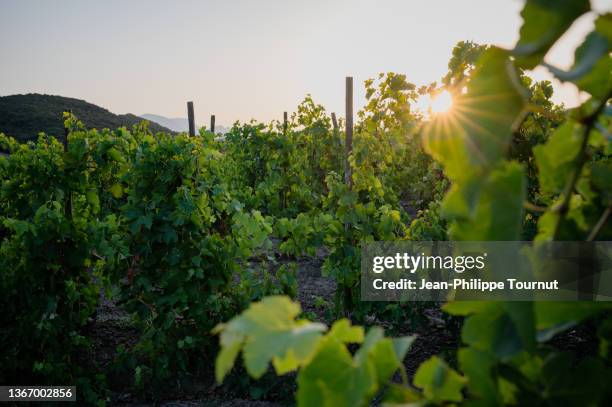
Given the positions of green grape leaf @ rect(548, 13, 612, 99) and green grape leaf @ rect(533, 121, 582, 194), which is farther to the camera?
green grape leaf @ rect(533, 121, 582, 194)

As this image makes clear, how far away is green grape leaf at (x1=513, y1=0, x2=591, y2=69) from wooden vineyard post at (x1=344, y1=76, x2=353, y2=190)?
4.05 metres

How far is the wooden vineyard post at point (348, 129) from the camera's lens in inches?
181

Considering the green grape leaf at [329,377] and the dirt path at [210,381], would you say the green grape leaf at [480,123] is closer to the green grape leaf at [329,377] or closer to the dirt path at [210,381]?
the green grape leaf at [329,377]

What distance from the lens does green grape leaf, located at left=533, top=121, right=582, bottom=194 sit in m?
0.61

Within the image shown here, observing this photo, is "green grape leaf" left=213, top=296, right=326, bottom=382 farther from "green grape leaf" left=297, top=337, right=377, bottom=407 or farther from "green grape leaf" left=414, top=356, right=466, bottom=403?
"green grape leaf" left=414, top=356, right=466, bottom=403

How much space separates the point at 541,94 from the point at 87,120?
3937cm

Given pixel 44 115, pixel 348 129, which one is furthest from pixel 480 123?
pixel 44 115

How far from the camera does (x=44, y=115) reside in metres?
38.2

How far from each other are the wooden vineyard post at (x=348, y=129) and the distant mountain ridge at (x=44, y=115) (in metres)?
31.1

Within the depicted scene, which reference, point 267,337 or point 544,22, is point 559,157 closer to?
point 544,22

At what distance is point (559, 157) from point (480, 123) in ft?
0.66

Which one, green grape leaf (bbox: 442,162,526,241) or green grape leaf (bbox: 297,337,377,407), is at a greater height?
green grape leaf (bbox: 442,162,526,241)

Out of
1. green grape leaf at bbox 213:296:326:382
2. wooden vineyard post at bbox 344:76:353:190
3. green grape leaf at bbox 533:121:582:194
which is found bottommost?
green grape leaf at bbox 213:296:326:382

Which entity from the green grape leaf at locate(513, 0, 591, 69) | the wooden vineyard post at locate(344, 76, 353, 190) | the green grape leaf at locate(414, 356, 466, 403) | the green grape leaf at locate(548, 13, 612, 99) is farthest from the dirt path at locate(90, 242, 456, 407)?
the green grape leaf at locate(513, 0, 591, 69)
